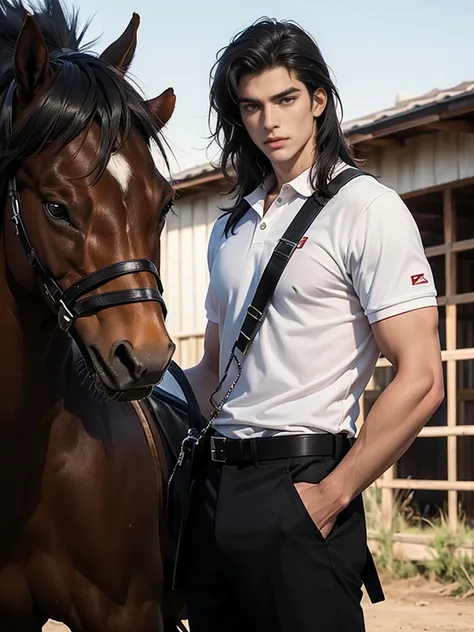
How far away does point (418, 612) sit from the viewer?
23.5 ft

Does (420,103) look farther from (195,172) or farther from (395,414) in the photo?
(395,414)

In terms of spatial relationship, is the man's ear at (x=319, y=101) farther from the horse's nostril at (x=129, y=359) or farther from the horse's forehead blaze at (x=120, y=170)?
the horse's nostril at (x=129, y=359)

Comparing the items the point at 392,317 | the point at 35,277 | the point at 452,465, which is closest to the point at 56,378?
the point at 35,277

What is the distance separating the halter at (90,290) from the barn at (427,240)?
11.4 ft

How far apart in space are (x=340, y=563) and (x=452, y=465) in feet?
19.5

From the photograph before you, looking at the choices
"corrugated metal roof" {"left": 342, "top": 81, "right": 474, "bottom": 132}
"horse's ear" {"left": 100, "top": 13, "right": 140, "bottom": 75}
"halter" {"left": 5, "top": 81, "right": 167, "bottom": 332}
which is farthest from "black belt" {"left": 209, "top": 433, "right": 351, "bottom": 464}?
"corrugated metal roof" {"left": 342, "top": 81, "right": 474, "bottom": 132}

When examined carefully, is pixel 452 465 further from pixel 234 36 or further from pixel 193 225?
pixel 234 36

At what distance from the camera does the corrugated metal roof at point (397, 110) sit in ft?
25.8

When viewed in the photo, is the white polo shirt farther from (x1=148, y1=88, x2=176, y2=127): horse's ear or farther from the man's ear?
(x1=148, y1=88, x2=176, y2=127): horse's ear

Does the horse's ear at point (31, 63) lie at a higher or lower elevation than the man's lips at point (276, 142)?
higher

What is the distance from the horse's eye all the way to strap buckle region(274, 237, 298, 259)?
551mm

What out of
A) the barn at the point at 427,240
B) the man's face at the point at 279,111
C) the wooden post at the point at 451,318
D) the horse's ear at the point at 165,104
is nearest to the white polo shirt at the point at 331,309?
the man's face at the point at 279,111

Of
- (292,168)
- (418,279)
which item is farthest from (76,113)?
(418,279)

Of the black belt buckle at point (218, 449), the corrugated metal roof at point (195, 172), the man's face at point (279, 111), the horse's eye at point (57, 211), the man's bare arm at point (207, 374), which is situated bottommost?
the black belt buckle at point (218, 449)
